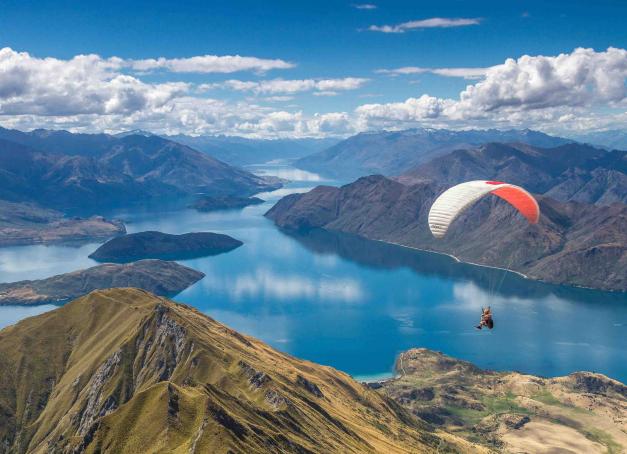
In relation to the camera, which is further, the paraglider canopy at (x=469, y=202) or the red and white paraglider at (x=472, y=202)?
the paraglider canopy at (x=469, y=202)

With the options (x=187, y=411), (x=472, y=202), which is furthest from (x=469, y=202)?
(x=187, y=411)

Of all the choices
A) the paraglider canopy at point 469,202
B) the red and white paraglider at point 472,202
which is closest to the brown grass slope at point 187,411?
the red and white paraglider at point 472,202

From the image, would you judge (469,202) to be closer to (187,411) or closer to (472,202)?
(472,202)

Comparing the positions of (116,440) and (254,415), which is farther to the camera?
(254,415)

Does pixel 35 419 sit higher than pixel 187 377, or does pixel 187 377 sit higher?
pixel 187 377

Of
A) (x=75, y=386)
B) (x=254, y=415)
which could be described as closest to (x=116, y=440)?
(x=254, y=415)

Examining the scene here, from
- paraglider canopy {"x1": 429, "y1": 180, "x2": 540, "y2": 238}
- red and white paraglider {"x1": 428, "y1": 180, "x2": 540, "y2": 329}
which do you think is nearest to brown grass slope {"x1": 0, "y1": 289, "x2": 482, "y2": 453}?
red and white paraglider {"x1": 428, "y1": 180, "x2": 540, "y2": 329}

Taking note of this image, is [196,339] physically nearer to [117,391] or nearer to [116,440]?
[117,391]

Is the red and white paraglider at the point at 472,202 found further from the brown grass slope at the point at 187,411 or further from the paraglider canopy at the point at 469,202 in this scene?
the brown grass slope at the point at 187,411
